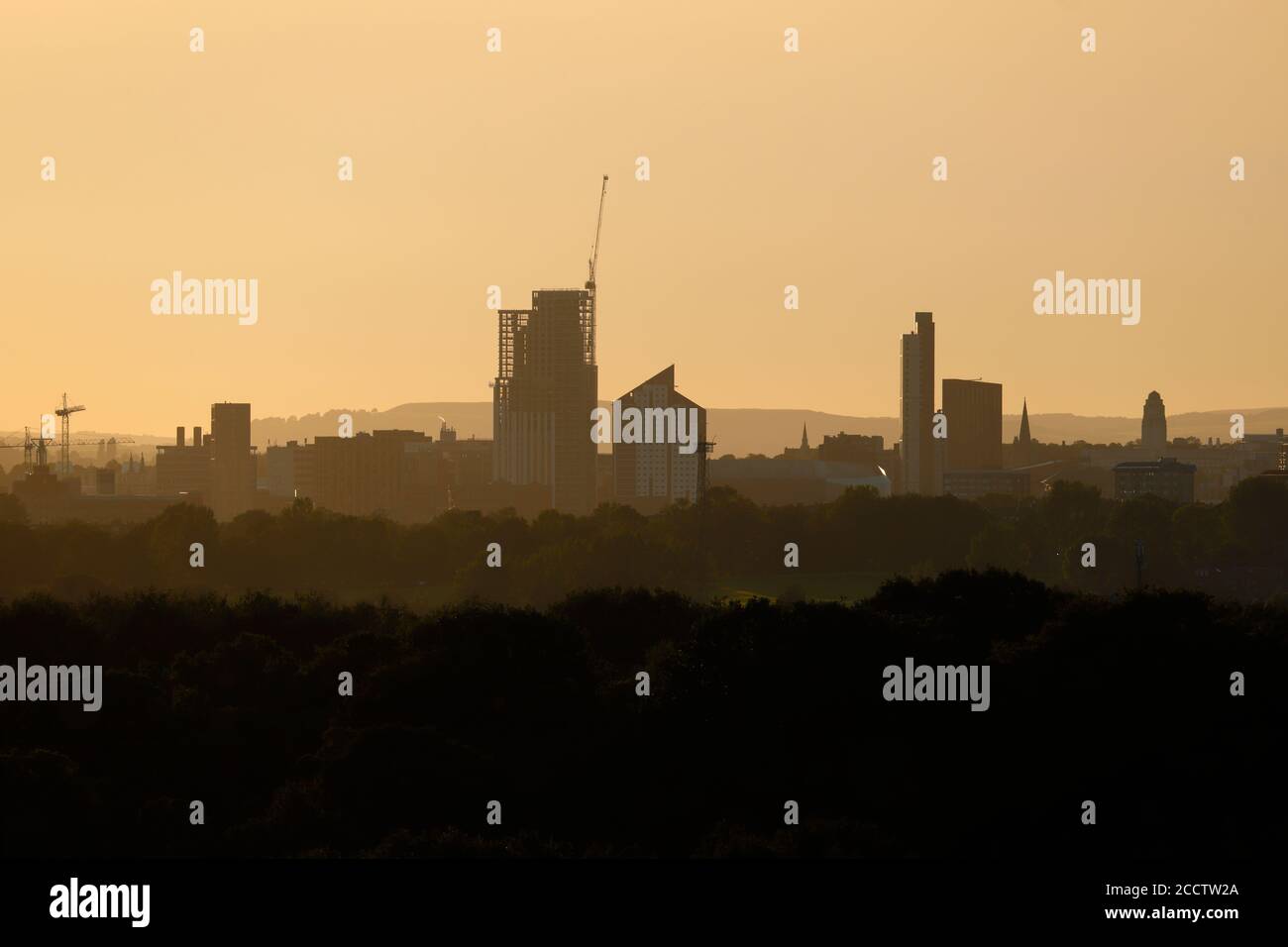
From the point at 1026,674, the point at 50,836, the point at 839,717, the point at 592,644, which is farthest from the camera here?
the point at 592,644

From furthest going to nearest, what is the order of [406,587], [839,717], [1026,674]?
[406,587]
[1026,674]
[839,717]
